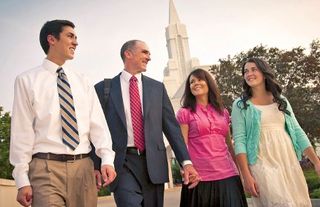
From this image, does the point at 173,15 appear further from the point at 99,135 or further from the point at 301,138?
the point at 99,135

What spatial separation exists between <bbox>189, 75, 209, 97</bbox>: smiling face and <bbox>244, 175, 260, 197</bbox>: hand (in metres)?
1.21

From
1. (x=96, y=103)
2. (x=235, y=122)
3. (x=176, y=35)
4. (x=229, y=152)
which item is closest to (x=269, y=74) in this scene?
(x=235, y=122)

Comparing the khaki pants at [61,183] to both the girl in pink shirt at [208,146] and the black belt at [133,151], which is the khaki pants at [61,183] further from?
the girl in pink shirt at [208,146]

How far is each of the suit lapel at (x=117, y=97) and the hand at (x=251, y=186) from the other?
4.31 ft

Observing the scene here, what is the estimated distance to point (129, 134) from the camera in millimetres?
4418

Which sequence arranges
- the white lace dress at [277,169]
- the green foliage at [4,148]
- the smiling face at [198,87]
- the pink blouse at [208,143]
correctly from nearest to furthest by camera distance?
the white lace dress at [277,169]
the pink blouse at [208,143]
the smiling face at [198,87]
the green foliage at [4,148]

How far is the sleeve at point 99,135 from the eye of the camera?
357 cm

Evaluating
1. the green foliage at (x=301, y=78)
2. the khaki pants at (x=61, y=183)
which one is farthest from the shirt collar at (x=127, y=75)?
the green foliage at (x=301, y=78)

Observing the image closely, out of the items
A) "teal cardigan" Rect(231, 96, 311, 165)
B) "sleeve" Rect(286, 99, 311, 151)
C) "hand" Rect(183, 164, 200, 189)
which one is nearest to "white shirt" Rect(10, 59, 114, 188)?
"hand" Rect(183, 164, 200, 189)

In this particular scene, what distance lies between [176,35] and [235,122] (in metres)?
83.5

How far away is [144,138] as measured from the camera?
14.4ft

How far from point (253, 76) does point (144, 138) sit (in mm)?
1363

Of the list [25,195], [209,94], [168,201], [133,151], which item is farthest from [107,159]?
[168,201]

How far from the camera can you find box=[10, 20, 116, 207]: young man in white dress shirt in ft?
10.6
